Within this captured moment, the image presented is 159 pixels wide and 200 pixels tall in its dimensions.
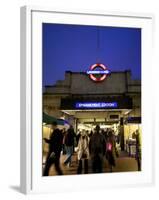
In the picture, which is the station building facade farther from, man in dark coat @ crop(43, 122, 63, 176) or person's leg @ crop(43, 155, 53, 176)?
person's leg @ crop(43, 155, 53, 176)

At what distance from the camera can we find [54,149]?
6.22 meters

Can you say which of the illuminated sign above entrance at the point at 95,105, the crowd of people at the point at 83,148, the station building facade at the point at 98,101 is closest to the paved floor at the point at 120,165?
the crowd of people at the point at 83,148

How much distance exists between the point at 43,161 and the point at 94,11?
169 centimetres

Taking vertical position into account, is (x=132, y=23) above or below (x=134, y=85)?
above

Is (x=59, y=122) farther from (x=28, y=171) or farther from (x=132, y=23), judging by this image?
(x=132, y=23)

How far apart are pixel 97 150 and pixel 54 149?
501mm

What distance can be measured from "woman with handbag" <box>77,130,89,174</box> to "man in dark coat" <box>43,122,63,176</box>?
221mm

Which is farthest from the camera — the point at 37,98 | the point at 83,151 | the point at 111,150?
the point at 111,150

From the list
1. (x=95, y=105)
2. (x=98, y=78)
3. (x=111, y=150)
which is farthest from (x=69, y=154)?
(x=98, y=78)

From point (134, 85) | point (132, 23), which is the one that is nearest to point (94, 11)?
point (132, 23)

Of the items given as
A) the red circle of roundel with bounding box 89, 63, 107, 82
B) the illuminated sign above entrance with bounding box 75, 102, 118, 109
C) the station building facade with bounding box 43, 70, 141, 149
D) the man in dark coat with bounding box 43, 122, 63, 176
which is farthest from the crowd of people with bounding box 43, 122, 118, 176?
the red circle of roundel with bounding box 89, 63, 107, 82

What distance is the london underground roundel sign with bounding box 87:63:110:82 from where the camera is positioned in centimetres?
635

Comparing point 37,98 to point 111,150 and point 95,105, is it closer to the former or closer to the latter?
point 95,105

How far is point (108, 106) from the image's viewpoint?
6.44 meters
